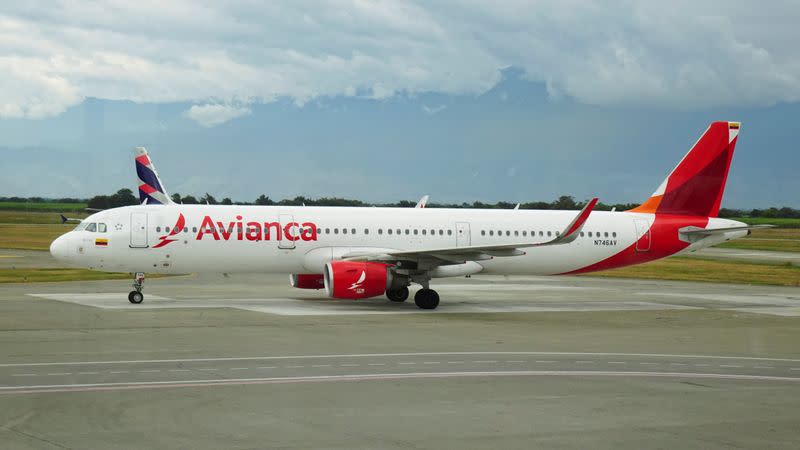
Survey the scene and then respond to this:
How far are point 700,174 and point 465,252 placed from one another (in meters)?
11.8

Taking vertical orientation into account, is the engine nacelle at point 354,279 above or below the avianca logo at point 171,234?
below

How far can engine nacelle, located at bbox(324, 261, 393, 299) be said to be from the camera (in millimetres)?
29797

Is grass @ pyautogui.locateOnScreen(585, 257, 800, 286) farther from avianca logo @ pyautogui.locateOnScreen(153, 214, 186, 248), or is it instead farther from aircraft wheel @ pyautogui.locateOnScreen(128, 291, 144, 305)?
aircraft wheel @ pyautogui.locateOnScreen(128, 291, 144, 305)

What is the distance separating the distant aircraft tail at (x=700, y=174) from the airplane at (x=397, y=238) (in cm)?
4

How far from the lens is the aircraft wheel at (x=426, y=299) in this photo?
3156 centimetres

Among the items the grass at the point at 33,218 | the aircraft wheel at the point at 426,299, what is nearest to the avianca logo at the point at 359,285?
the aircraft wheel at the point at 426,299

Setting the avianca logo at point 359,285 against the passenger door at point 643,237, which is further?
the passenger door at point 643,237

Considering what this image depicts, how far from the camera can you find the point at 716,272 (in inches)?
2158

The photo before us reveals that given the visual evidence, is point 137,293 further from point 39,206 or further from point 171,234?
point 39,206

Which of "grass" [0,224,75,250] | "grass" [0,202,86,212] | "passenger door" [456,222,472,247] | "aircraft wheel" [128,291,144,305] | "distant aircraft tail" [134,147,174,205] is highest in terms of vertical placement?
"grass" [0,202,86,212]

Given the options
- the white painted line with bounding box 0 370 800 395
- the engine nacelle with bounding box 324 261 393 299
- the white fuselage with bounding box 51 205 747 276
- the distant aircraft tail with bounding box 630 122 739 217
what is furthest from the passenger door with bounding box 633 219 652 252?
the white painted line with bounding box 0 370 800 395

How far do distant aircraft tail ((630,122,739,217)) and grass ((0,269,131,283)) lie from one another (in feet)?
82.9

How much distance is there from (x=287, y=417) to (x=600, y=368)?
7871 mm

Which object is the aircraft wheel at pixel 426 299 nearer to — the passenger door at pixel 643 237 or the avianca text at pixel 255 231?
the avianca text at pixel 255 231
